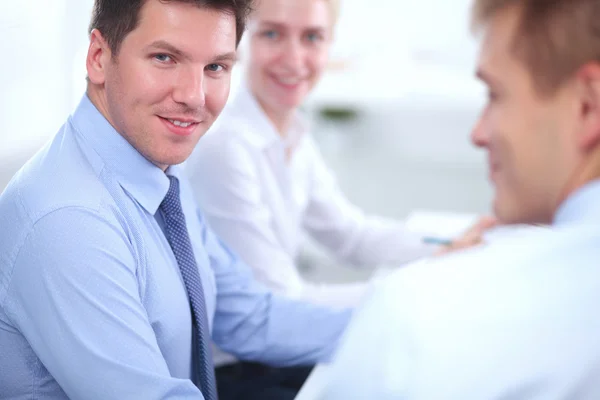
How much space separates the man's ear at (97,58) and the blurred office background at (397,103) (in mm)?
1908

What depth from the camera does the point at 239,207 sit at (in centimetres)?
160

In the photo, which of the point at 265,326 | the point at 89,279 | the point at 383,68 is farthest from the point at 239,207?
the point at 383,68

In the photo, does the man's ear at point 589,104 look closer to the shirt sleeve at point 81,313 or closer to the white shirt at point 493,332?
the white shirt at point 493,332

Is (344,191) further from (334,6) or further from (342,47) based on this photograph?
(334,6)

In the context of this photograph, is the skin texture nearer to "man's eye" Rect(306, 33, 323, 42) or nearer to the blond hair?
"man's eye" Rect(306, 33, 323, 42)

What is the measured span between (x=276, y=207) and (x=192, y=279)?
24.6 inches

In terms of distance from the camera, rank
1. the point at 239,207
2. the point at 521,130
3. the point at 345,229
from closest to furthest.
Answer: the point at 521,130, the point at 239,207, the point at 345,229

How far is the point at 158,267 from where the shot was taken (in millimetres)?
1049

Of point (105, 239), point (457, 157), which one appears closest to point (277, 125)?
point (105, 239)

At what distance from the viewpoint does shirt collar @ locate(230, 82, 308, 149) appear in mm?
1695

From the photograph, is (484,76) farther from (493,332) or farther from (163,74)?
(163,74)

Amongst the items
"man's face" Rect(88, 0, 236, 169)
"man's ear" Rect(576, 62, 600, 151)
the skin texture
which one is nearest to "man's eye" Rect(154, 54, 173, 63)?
"man's face" Rect(88, 0, 236, 169)

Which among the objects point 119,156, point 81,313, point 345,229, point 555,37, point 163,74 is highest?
point 555,37

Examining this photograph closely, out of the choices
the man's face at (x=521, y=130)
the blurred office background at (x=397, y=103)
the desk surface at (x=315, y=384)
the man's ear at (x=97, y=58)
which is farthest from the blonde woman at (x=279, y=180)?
the blurred office background at (x=397, y=103)
